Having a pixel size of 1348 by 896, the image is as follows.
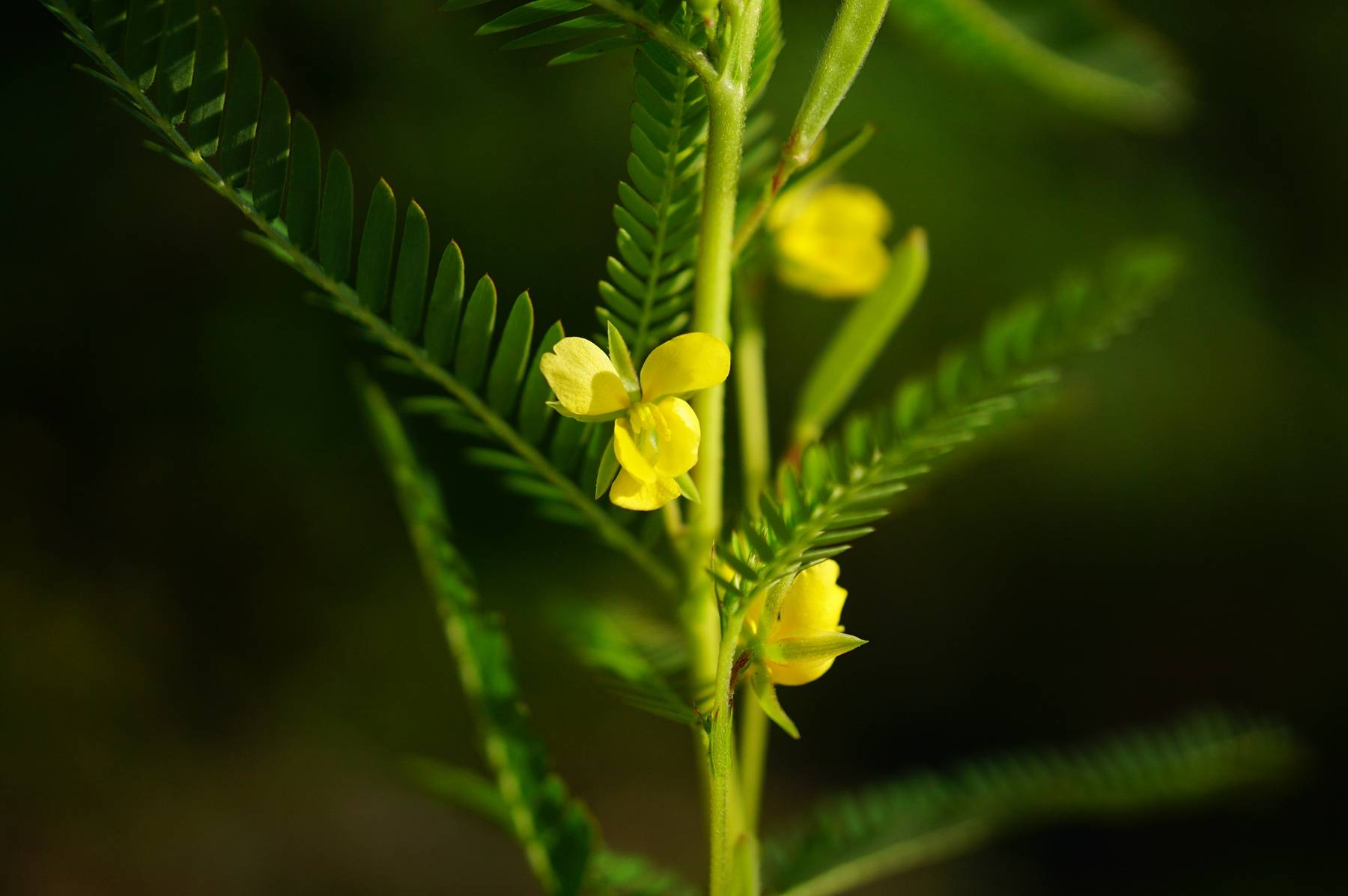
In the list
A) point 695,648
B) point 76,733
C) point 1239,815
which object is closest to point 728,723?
point 695,648

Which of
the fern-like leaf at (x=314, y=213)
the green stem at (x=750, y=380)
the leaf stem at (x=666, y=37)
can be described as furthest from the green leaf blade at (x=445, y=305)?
the green stem at (x=750, y=380)

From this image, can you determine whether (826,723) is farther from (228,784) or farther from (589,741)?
(228,784)

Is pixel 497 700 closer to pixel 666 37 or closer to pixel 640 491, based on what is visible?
pixel 640 491

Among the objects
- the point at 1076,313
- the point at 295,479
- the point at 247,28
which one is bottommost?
the point at 1076,313

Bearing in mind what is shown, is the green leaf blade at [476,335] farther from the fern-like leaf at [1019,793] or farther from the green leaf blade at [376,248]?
the fern-like leaf at [1019,793]

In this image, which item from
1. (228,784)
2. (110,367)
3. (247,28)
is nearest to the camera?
(247,28)

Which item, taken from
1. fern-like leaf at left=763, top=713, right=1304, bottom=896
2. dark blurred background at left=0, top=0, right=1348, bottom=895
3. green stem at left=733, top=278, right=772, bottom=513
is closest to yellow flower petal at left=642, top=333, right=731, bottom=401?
green stem at left=733, top=278, right=772, bottom=513

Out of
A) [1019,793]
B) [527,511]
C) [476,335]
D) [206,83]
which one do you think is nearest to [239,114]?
[206,83]
